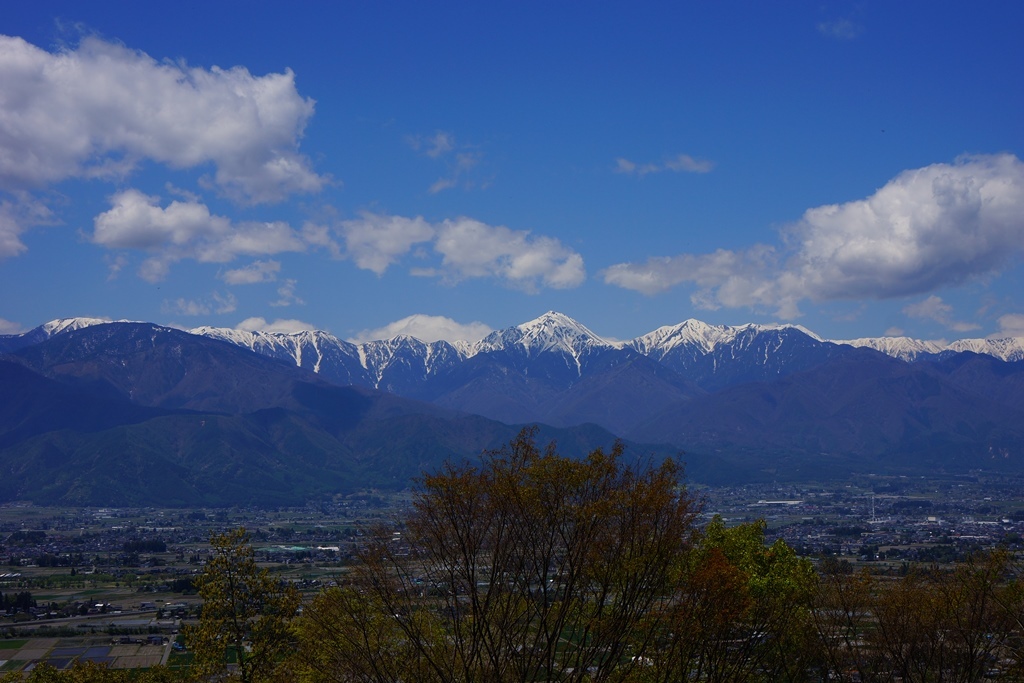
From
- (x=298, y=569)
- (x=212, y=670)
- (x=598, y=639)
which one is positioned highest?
(x=598, y=639)

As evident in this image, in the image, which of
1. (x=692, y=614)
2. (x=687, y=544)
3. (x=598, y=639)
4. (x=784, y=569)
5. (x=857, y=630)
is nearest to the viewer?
(x=598, y=639)

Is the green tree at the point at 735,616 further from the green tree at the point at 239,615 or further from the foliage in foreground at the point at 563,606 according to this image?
the green tree at the point at 239,615

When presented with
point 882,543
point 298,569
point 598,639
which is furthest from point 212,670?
point 882,543

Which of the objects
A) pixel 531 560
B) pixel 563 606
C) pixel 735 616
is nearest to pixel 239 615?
pixel 531 560

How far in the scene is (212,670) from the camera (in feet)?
124

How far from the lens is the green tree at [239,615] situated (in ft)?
123

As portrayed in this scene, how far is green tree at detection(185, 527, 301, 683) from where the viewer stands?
37.3m

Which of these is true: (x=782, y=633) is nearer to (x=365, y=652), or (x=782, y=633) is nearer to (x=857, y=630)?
(x=857, y=630)

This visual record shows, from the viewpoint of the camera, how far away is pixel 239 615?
38.7 m

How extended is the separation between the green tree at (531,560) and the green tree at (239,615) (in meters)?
7.81

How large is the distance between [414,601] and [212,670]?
439 inches

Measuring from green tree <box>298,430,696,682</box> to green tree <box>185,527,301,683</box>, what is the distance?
7812 mm

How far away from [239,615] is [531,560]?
1589cm

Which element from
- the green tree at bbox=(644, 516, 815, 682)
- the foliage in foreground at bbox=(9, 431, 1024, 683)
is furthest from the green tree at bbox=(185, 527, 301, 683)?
the green tree at bbox=(644, 516, 815, 682)
